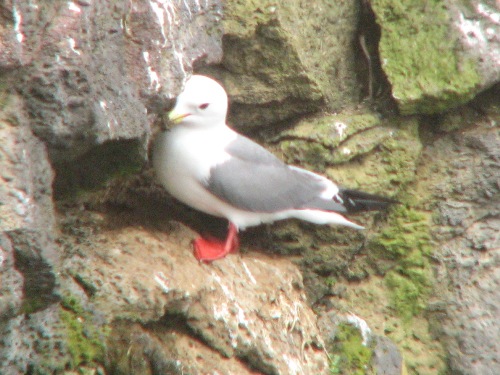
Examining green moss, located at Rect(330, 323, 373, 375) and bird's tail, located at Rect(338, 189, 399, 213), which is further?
bird's tail, located at Rect(338, 189, 399, 213)

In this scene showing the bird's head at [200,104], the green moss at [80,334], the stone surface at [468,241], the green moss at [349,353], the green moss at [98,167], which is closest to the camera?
the green moss at [80,334]

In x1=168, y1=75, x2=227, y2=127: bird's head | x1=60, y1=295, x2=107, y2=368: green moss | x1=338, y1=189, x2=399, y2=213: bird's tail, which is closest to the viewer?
x1=60, y1=295, x2=107, y2=368: green moss

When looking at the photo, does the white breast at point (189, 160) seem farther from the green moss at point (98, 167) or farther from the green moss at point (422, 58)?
the green moss at point (422, 58)

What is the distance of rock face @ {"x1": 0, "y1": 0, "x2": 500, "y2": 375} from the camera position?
3285mm

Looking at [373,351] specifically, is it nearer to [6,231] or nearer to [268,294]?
[268,294]

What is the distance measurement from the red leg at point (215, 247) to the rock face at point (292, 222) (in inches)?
2.4

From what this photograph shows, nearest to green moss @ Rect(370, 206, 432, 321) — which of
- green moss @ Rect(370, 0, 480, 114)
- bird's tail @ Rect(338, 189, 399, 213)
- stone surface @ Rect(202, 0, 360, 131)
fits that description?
bird's tail @ Rect(338, 189, 399, 213)

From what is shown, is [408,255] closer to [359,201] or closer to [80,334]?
[359,201]

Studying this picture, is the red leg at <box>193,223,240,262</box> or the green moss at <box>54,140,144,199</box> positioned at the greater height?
the green moss at <box>54,140,144,199</box>

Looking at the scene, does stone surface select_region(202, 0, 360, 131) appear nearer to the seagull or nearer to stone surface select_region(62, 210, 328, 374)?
the seagull

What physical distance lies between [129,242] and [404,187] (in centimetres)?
185

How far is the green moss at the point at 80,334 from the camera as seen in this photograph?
10.7 feet

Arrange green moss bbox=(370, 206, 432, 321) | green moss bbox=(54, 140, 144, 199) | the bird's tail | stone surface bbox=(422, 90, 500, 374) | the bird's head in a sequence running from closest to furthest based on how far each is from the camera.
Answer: green moss bbox=(54, 140, 144, 199)
the bird's head
the bird's tail
stone surface bbox=(422, 90, 500, 374)
green moss bbox=(370, 206, 432, 321)

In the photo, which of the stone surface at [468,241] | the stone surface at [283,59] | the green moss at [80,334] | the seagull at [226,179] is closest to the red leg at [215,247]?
the seagull at [226,179]
